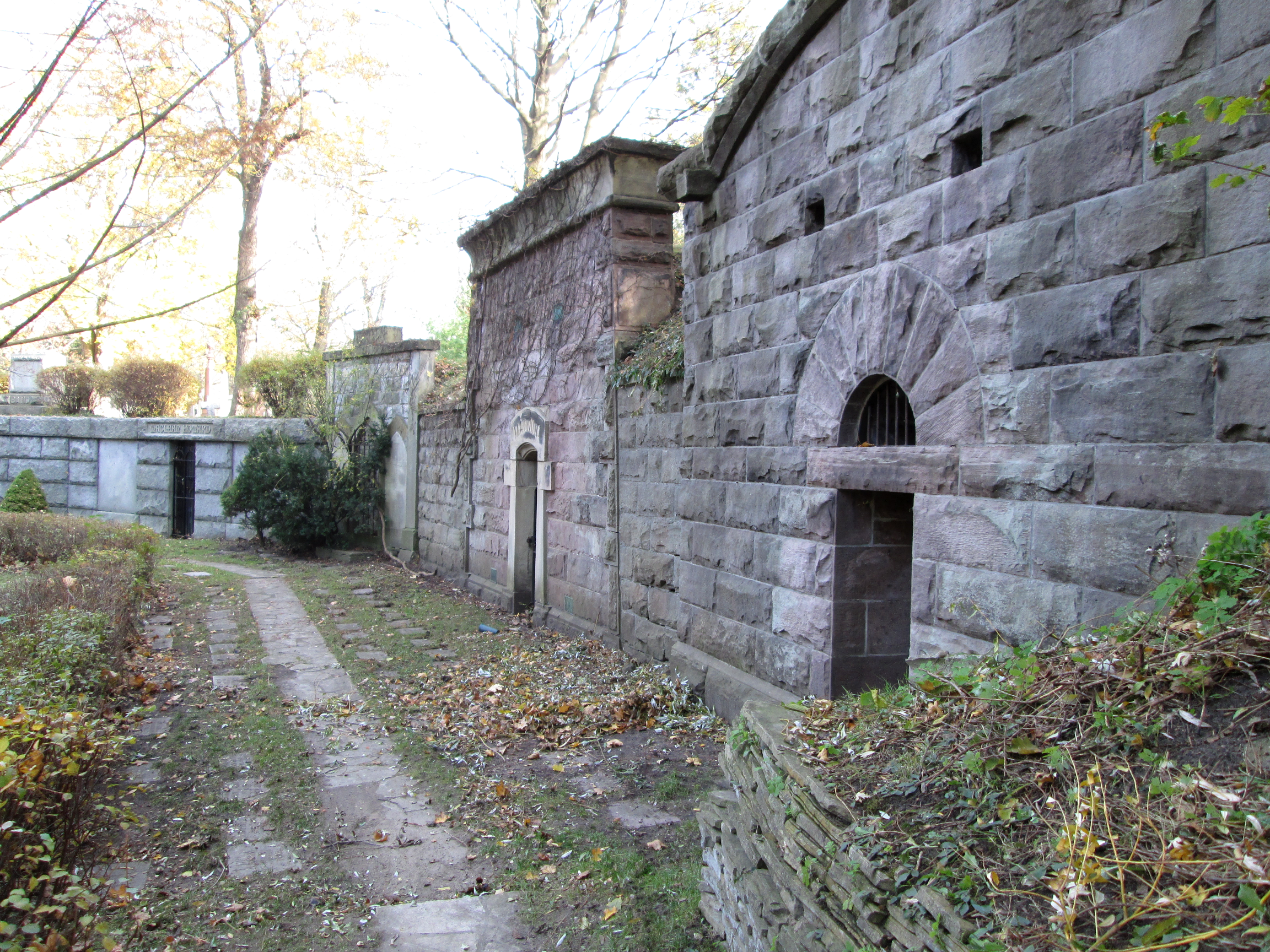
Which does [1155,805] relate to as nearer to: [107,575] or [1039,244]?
[1039,244]

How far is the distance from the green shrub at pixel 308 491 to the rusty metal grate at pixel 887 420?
1158cm

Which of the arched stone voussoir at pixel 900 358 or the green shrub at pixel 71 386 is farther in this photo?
the green shrub at pixel 71 386

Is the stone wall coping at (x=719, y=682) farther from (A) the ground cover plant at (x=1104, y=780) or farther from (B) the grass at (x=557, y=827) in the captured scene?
(A) the ground cover plant at (x=1104, y=780)

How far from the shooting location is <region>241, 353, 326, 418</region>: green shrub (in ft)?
58.4

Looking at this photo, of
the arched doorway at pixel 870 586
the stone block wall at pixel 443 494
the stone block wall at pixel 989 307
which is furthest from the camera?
the stone block wall at pixel 443 494

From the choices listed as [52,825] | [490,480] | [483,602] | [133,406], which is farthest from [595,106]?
[52,825]

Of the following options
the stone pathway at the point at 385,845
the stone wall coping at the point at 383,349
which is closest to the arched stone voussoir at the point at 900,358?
the stone pathway at the point at 385,845

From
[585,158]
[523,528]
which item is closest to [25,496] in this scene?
[523,528]

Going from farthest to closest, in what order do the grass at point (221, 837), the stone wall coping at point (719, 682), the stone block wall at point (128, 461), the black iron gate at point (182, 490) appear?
the black iron gate at point (182, 490) < the stone block wall at point (128, 461) < the stone wall coping at point (719, 682) < the grass at point (221, 837)

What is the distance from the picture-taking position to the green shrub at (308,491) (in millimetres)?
14492

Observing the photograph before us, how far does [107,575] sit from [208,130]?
186 inches

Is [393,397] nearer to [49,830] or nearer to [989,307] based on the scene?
[49,830]

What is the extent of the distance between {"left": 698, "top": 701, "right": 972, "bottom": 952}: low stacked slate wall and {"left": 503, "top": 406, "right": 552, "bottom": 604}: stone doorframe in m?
5.95

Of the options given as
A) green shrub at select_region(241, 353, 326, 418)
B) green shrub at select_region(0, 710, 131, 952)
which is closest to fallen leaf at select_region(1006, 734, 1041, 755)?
green shrub at select_region(0, 710, 131, 952)
